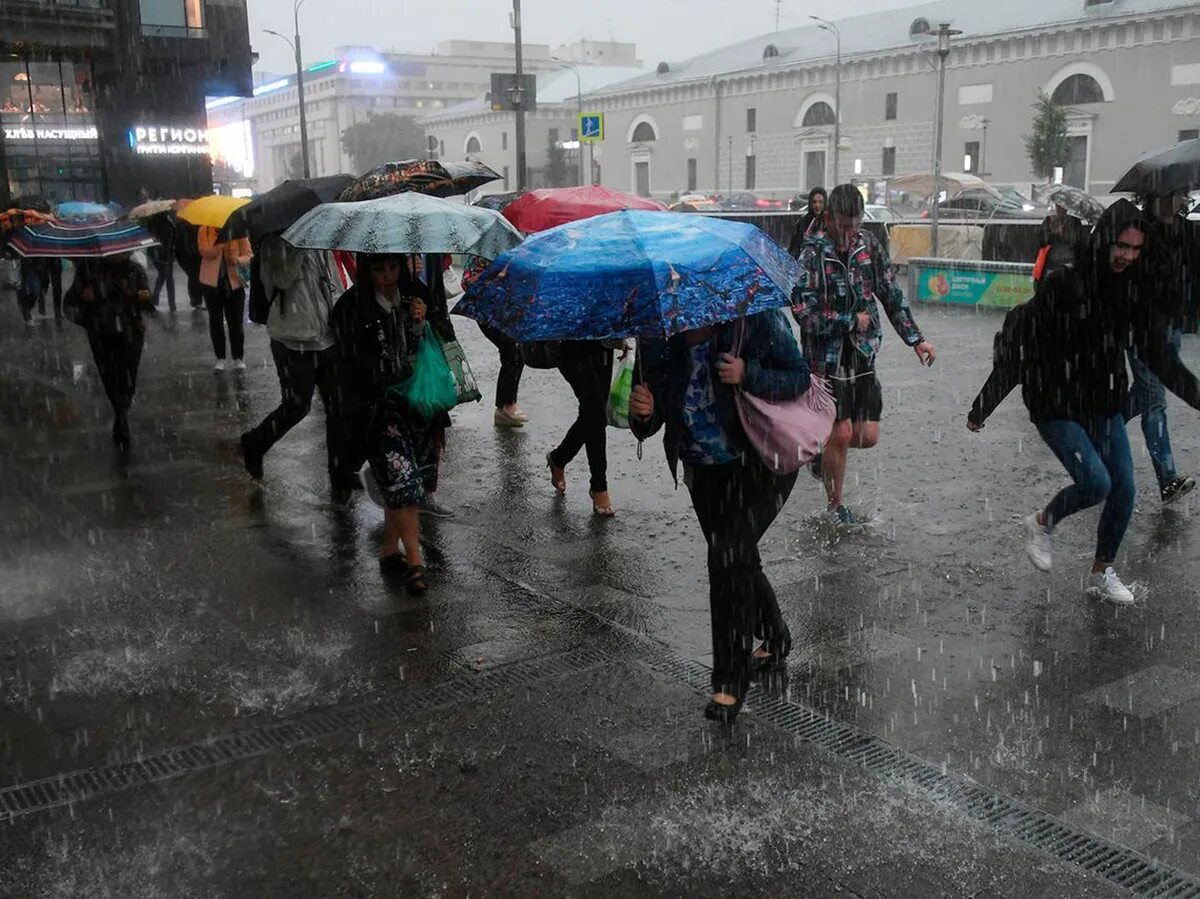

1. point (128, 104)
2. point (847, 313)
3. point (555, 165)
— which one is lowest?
point (847, 313)

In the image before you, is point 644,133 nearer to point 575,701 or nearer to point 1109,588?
point 1109,588

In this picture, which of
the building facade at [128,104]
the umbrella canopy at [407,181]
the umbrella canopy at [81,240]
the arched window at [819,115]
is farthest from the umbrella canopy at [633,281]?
the arched window at [819,115]

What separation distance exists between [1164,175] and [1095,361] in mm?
2235

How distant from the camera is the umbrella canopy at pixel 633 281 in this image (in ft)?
12.4

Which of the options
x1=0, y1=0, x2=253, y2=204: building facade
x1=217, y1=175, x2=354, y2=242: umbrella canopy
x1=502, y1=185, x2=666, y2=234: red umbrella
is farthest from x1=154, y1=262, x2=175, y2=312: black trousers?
x1=0, y1=0, x2=253, y2=204: building facade

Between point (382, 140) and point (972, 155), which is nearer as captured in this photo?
point (972, 155)

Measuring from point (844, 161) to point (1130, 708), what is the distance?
61751mm

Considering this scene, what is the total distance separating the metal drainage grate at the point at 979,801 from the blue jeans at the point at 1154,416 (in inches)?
139

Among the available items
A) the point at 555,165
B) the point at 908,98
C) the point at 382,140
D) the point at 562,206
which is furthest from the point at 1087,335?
the point at 382,140

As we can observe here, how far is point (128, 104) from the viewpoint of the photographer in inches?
1385

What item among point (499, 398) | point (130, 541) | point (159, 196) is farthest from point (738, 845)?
point (159, 196)

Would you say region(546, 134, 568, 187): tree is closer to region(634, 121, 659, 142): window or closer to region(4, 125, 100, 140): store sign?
region(634, 121, 659, 142): window

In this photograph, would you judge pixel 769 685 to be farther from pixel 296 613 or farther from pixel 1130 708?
pixel 296 613

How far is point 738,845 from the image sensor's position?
3.57m
